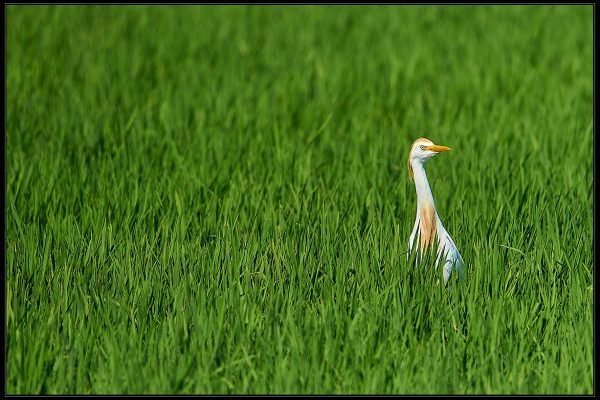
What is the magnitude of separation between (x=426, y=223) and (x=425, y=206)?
68 mm

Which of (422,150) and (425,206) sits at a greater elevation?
(422,150)

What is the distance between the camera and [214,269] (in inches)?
169

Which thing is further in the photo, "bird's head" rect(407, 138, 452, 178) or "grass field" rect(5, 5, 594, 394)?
"bird's head" rect(407, 138, 452, 178)

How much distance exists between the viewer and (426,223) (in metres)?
4.04

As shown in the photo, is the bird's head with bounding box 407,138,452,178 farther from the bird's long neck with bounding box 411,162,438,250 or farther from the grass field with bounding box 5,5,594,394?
the grass field with bounding box 5,5,594,394

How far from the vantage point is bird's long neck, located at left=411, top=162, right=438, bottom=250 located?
13.2 ft

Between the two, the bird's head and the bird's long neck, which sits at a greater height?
the bird's head

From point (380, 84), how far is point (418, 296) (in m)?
4.24

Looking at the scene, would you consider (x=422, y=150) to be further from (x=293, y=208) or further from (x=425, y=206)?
(x=293, y=208)

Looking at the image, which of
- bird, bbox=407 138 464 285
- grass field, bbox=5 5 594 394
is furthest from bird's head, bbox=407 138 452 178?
grass field, bbox=5 5 594 394

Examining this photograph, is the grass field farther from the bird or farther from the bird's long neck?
the bird's long neck

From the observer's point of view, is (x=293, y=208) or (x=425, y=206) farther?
(x=293, y=208)

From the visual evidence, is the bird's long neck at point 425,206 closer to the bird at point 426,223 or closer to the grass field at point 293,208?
the bird at point 426,223

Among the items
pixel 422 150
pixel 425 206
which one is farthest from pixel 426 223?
pixel 422 150
